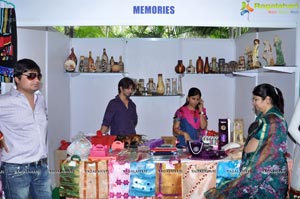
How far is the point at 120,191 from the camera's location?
3.31 metres

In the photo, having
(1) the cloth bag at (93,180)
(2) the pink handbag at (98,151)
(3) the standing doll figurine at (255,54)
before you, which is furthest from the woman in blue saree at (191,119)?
(1) the cloth bag at (93,180)

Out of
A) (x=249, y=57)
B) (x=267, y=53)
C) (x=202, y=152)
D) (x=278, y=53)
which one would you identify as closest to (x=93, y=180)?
(x=202, y=152)

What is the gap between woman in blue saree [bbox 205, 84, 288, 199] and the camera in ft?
9.38

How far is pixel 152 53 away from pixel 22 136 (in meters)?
3.44

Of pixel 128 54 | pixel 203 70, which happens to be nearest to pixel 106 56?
pixel 128 54

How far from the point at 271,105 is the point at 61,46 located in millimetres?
3297

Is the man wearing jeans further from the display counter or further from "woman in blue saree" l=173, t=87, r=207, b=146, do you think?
"woman in blue saree" l=173, t=87, r=207, b=146

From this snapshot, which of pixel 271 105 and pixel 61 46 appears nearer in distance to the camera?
pixel 271 105

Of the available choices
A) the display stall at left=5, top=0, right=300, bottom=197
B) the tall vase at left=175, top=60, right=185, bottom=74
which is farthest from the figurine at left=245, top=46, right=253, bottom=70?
the tall vase at left=175, top=60, right=185, bottom=74

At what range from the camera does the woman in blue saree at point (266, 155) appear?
2.86 m

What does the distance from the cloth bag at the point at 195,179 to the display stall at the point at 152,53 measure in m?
0.90

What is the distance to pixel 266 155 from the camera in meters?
2.87

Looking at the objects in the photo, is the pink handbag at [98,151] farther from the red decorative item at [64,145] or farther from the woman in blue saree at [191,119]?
the red decorative item at [64,145]

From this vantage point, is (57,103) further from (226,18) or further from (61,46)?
(226,18)
